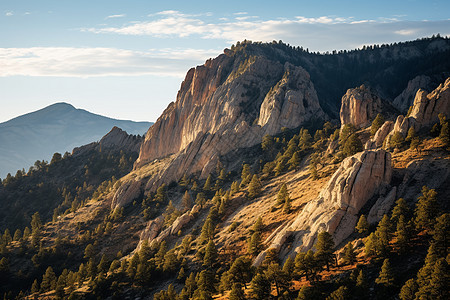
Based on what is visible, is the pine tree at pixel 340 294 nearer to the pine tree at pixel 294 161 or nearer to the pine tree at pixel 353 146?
the pine tree at pixel 353 146

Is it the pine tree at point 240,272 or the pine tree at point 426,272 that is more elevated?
the pine tree at point 426,272

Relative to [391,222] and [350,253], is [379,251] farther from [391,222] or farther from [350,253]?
[391,222]

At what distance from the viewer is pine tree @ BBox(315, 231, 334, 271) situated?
83938mm

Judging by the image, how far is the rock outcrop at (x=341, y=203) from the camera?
9500 cm

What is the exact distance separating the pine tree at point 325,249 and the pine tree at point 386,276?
1312 centimetres

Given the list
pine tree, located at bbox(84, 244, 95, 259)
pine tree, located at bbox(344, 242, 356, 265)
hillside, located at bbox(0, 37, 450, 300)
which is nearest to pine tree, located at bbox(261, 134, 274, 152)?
hillside, located at bbox(0, 37, 450, 300)

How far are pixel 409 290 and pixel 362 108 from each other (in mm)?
106358

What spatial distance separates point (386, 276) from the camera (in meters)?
71.3

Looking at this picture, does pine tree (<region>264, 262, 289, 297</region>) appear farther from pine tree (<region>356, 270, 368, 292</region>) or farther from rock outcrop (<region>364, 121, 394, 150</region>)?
rock outcrop (<region>364, 121, 394, 150</region>)

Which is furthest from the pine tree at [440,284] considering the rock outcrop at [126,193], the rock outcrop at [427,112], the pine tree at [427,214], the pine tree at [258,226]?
the rock outcrop at [126,193]

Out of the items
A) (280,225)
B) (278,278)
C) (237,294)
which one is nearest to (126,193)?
(280,225)

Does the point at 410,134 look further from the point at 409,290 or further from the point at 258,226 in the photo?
the point at 409,290

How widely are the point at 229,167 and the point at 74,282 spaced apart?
84.8 meters

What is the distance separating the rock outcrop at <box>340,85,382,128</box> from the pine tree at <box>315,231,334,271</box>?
272ft
